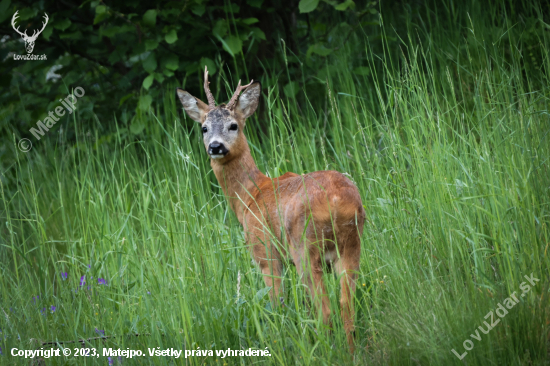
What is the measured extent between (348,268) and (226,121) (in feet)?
4.98

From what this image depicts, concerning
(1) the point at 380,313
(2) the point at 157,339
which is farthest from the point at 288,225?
(2) the point at 157,339

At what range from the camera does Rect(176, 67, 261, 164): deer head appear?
3.98 metres

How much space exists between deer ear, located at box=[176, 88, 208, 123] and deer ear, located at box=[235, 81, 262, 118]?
0.87ft

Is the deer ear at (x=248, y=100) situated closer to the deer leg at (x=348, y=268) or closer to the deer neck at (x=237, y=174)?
the deer neck at (x=237, y=174)

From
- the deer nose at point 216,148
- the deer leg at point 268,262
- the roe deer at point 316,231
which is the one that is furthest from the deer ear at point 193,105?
the deer leg at point 268,262

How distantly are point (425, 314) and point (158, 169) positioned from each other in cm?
344

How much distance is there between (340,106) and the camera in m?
5.75

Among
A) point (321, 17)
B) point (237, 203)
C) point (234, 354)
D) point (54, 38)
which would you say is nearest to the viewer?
point (234, 354)

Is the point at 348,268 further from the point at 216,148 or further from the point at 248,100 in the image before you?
the point at 248,100

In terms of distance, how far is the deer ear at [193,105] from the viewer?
4344 millimetres

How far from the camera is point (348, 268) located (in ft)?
10.2

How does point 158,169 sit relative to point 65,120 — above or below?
below

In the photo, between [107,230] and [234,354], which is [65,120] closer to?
[107,230]

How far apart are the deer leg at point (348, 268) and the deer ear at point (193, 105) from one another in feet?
5.75
